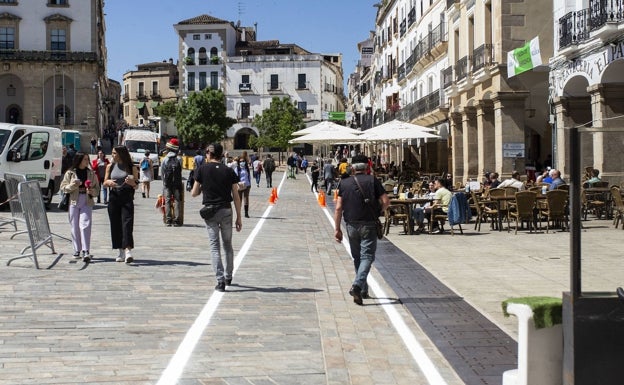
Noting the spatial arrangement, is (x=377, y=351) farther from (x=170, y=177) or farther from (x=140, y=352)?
(x=170, y=177)

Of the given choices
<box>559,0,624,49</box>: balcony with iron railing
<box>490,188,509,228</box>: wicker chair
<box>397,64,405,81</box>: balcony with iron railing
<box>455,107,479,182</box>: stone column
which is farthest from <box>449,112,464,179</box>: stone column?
<box>397,64,405,81</box>: balcony with iron railing

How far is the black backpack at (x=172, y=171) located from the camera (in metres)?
18.5

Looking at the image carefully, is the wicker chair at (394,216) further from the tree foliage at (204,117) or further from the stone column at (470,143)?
the tree foliage at (204,117)

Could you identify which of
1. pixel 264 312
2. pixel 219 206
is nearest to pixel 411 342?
pixel 264 312

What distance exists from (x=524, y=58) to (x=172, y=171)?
10.8m

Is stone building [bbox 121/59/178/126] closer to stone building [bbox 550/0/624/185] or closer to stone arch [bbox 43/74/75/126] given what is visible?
stone arch [bbox 43/74/75/126]

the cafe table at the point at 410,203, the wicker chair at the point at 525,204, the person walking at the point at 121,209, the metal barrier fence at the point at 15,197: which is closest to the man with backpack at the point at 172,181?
the metal barrier fence at the point at 15,197

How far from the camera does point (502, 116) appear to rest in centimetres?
2689

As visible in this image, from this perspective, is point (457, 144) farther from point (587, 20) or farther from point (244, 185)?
point (244, 185)

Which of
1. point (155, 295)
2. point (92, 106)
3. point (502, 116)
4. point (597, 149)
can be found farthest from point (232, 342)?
point (92, 106)

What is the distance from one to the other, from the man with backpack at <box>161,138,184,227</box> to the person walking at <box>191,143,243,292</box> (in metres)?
8.50

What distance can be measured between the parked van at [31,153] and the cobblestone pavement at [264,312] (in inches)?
325

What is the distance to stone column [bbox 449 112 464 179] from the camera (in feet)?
111

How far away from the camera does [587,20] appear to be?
2130 cm
